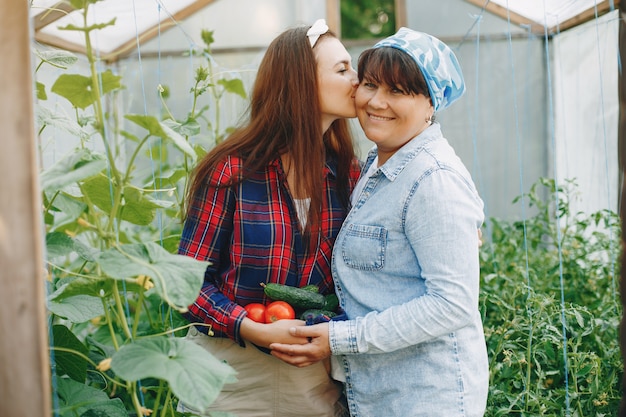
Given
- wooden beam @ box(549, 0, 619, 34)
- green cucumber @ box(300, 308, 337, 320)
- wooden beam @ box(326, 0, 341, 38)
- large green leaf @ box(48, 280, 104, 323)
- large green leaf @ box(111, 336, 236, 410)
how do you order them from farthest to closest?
wooden beam @ box(326, 0, 341, 38) < wooden beam @ box(549, 0, 619, 34) < green cucumber @ box(300, 308, 337, 320) < large green leaf @ box(48, 280, 104, 323) < large green leaf @ box(111, 336, 236, 410)

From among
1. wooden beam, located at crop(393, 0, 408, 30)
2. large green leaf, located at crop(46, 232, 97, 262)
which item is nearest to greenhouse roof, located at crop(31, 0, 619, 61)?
wooden beam, located at crop(393, 0, 408, 30)

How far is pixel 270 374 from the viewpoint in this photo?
1.72 meters

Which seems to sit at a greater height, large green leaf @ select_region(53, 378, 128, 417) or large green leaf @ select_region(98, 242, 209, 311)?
large green leaf @ select_region(98, 242, 209, 311)

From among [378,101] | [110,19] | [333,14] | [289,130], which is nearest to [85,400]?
[289,130]

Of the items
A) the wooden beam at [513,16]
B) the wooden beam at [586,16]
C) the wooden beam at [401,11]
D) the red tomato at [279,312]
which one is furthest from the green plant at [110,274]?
the wooden beam at [401,11]

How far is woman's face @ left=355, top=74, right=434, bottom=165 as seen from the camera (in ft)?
5.26

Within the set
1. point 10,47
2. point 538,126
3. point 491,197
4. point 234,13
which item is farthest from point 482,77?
point 10,47

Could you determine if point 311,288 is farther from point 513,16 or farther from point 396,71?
point 513,16

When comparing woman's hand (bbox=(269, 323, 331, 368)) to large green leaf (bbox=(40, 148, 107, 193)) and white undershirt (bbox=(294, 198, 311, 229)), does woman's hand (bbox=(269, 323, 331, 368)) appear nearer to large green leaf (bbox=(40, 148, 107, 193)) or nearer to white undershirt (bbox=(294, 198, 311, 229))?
white undershirt (bbox=(294, 198, 311, 229))

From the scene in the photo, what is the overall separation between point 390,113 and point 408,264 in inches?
14.5

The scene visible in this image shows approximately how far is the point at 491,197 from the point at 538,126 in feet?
1.74

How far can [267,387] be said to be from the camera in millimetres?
1724

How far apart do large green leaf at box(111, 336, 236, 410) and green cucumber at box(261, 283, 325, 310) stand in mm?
420

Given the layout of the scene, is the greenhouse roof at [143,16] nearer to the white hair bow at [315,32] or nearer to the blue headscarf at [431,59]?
the white hair bow at [315,32]
